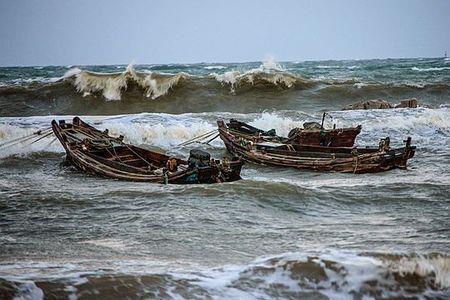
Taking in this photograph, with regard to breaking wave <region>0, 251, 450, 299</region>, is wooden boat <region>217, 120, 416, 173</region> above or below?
above

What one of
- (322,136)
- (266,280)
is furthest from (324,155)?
(266,280)

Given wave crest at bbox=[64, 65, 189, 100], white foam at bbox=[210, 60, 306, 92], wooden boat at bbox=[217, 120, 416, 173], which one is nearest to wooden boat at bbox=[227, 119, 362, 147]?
wooden boat at bbox=[217, 120, 416, 173]

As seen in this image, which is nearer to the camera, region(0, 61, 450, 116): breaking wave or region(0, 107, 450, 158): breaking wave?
region(0, 107, 450, 158): breaking wave

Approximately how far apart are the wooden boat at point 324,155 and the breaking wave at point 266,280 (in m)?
6.03

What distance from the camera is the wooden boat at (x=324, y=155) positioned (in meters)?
11.3

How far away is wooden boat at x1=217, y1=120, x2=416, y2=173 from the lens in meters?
11.3

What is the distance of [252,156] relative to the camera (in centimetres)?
1293

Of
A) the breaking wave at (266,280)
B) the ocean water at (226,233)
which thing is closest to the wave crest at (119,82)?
the ocean water at (226,233)

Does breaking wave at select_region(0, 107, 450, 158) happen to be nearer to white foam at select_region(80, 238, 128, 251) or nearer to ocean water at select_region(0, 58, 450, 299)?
ocean water at select_region(0, 58, 450, 299)

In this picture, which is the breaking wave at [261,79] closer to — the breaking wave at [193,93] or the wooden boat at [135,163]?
the breaking wave at [193,93]

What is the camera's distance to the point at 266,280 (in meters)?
5.01

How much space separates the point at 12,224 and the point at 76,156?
14.0ft

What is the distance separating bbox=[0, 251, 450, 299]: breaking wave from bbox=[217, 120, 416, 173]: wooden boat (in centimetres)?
603

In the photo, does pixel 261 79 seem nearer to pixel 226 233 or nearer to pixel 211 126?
pixel 211 126
